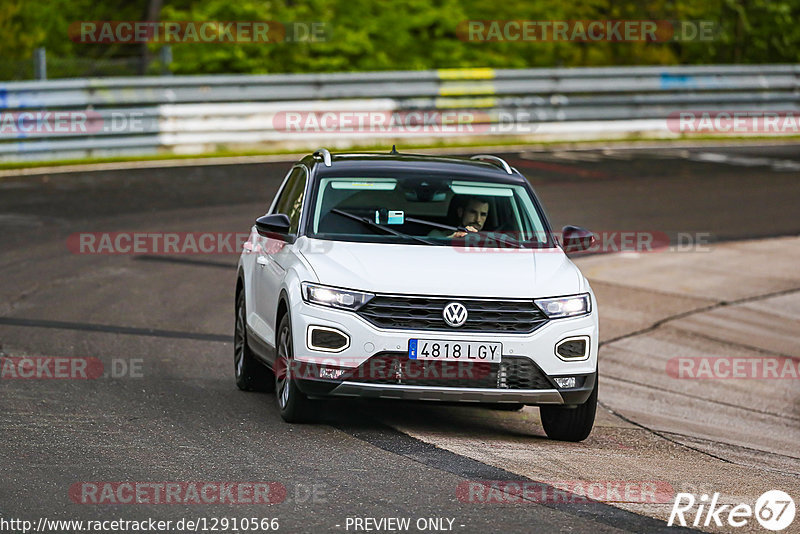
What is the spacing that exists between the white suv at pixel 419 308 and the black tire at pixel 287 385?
0.01 meters

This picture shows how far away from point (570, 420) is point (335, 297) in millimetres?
1754

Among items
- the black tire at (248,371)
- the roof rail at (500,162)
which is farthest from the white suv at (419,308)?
the roof rail at (500,162)

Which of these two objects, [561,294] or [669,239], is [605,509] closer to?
[561,294]

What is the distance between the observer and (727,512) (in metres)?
6.86

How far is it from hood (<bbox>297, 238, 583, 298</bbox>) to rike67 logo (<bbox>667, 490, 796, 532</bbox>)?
1.78m

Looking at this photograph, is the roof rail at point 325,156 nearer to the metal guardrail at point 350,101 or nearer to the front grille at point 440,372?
the front grille at point 440,372

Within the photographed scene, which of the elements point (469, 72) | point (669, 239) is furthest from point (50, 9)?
point (669, 239)

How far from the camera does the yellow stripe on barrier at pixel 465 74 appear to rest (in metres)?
26.7

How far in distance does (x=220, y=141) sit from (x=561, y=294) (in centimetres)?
1683

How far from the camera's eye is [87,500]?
6660 millimetres

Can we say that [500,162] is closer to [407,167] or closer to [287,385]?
[407,167]

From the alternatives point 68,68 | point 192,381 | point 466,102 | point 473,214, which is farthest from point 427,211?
point 466,102

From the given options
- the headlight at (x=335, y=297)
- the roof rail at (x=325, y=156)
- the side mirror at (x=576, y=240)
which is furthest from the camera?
the roof rail at (x=325, y=156)

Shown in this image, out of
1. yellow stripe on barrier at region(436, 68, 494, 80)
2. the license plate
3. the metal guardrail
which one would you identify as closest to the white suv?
the license plate
